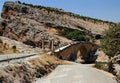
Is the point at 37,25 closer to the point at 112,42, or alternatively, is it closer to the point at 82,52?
the point at 82,52

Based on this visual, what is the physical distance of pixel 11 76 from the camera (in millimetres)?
25578

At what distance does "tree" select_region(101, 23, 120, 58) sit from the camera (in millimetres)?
78500

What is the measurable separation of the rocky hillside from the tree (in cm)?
1426

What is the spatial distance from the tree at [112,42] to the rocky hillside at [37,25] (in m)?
14.3

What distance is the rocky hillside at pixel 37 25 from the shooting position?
312ft

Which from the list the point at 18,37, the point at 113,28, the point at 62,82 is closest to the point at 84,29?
the point at 18,37

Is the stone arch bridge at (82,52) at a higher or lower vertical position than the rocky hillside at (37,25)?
lower

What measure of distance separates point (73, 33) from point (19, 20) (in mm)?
18698

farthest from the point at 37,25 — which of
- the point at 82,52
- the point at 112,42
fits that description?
the point at 112,42

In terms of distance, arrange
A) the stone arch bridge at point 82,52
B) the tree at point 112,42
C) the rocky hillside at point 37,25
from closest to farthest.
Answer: the tree at point 112,42 < the stone arch bridge at point 82,52 < the rocky hillside at point 37,25

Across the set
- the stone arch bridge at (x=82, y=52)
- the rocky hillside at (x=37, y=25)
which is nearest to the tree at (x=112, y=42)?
the stone arch bridge at (x=82, y=52)

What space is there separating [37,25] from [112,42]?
28.9 meters

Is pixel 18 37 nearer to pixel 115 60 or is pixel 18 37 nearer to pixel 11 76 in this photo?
pixel 115 60

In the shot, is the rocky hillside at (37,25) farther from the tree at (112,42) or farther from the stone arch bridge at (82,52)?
the tree at (112,42)
